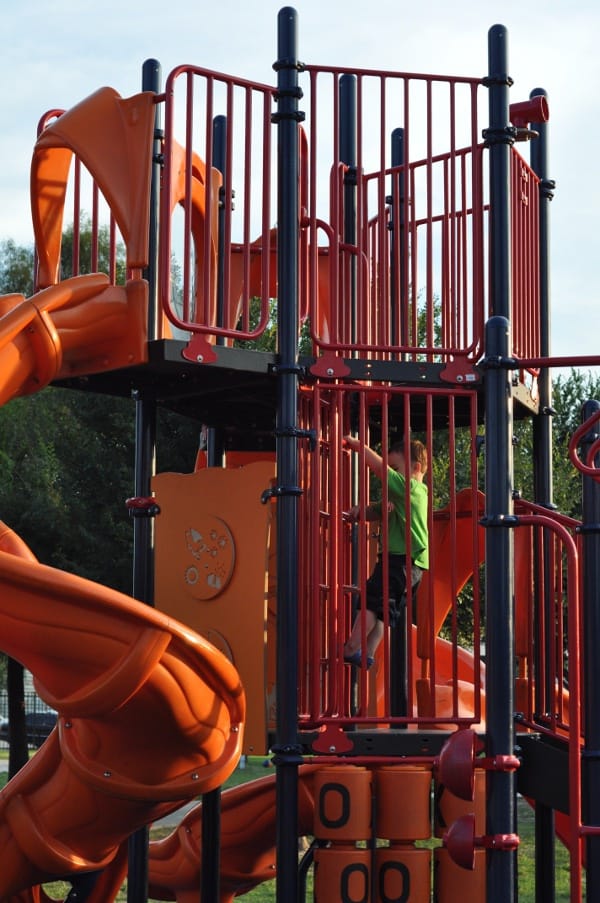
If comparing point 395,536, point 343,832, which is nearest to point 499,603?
point 343,832

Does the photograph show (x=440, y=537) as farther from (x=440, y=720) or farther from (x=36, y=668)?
(x=36, y=668)

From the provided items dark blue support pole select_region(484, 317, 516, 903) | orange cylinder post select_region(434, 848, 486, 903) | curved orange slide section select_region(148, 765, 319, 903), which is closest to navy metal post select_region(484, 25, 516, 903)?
dark blue support pole select_region(484, 317, 516, 903)

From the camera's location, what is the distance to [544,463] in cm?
791

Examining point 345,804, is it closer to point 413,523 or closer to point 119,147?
point 413,523

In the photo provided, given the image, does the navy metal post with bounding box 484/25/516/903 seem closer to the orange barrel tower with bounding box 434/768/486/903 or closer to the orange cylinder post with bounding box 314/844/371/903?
the orange barrel tower with bounding box 434/768/486/903

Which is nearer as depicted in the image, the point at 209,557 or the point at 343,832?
the point at 343,832

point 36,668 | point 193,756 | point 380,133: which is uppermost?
point 380,133

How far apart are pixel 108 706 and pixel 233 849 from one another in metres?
3.18

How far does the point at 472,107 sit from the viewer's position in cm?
662

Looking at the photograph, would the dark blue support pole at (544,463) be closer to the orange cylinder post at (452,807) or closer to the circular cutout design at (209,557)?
the orange cylinder post at (452,807)

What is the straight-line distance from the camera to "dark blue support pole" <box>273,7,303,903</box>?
599 centimetres

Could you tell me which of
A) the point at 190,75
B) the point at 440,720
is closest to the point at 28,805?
the point at 440,720

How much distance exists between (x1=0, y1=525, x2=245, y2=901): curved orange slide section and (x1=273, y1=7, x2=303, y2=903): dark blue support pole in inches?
11.2

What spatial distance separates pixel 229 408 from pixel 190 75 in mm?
2125
